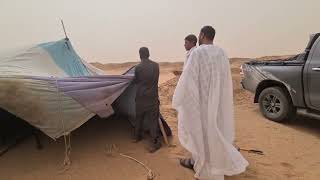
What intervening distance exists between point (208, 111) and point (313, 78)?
308 cm

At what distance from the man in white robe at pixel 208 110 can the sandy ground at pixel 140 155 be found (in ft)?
1.49

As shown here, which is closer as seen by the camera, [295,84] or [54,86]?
[54,86]

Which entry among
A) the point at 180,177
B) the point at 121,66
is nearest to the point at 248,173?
the point at 180,177

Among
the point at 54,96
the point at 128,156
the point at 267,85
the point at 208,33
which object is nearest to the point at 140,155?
the point at 128,156

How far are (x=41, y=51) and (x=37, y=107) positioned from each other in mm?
2488

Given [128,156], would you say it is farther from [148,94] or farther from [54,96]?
[54,96]

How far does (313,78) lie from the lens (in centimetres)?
671

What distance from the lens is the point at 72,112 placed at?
5398 millimetres

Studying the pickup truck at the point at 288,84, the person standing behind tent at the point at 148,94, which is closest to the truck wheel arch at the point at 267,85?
the pickup truck at the point at 288,84

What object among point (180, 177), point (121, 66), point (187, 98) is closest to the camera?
point (187, 98)

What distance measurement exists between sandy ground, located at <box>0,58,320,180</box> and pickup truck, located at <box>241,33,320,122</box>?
0.37m

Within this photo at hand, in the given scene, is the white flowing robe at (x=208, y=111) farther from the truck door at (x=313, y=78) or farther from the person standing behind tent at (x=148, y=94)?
the truck door at (x=313, y=78)

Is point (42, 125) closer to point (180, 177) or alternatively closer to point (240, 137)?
point (180, 177)

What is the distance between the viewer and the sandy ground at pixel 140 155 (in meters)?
5.19
